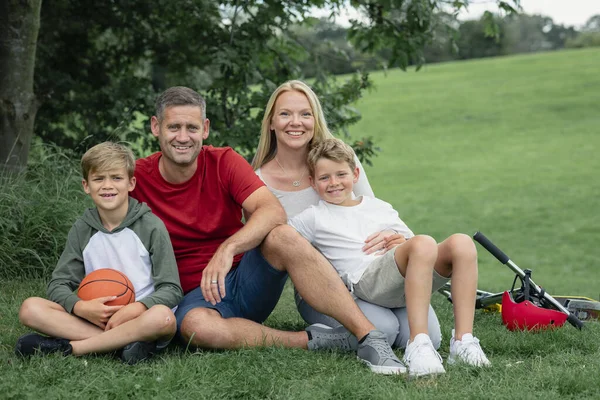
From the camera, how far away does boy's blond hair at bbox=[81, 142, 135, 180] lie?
14.1ft

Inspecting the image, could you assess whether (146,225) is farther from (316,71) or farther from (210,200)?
(316,71)

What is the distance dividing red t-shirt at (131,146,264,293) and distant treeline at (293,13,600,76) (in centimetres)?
428

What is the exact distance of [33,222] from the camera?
6.28 metres

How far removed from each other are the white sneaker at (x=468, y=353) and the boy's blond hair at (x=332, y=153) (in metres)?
1.24

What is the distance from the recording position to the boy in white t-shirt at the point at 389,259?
13.1 ft

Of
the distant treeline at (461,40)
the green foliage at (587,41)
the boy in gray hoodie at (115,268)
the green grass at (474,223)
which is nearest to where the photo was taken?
the green grass at (474,223)

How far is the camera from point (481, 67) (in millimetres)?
42062

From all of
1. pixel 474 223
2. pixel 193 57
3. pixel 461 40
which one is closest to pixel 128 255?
pixel 193 57

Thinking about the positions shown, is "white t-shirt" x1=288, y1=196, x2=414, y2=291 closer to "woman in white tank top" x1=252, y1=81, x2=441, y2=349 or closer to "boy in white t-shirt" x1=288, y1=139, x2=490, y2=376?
"boy in white t-shirt" x1=288, y1=139, x2=490, y2=376

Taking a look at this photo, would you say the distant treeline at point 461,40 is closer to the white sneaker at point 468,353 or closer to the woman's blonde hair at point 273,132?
the woman's blonde hair at point 273,132

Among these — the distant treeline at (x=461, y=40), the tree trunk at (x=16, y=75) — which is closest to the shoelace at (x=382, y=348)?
the tree trunk at (x=16, y=75)

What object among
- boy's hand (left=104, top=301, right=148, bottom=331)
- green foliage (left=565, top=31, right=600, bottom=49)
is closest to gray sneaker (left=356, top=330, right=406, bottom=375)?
boy's hand (left=104, top=301, right=148, bottom=331)

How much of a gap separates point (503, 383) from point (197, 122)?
217 cm

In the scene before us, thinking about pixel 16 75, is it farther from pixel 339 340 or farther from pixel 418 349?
pixel 418 349
